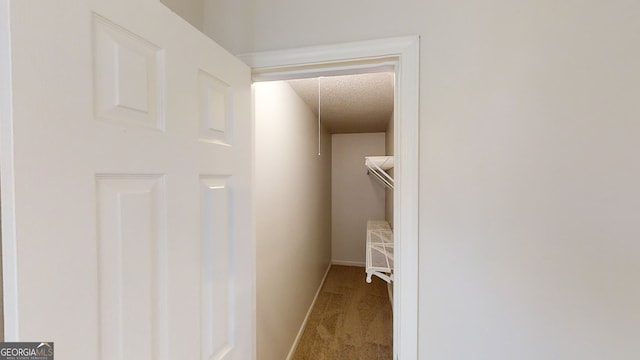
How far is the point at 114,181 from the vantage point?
0.50 meters

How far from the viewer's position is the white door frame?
2.72ft

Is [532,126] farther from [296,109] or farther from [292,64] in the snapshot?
[296,109]

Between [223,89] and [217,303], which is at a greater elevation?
[223,89]

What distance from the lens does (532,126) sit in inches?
29.2

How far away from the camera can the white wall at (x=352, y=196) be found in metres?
4.31

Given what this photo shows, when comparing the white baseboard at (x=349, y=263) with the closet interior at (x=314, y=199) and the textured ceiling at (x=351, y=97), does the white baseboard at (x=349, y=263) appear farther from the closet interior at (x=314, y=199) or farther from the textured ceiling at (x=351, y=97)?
the textured ceiling at (x=351, y=97)

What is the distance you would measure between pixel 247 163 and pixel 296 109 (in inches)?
56.3

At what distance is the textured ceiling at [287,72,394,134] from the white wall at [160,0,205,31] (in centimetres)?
98

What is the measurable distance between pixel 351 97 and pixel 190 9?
159 centimetres

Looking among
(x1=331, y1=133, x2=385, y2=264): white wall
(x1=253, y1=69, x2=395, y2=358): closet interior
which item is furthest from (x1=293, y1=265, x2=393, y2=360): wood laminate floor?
(x1=331, y1=133, x2=385, y2=264): white wall

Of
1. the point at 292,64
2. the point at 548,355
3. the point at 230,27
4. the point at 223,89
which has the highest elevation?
the point at 230,27

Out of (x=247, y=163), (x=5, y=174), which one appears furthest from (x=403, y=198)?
(x=5, y=174)

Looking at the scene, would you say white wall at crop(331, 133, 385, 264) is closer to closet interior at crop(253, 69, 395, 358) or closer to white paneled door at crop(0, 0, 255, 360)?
closet interior at crop(253, 69, 395, 358)

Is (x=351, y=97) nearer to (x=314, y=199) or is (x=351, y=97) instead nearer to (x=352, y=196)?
(x=314, y=199)
